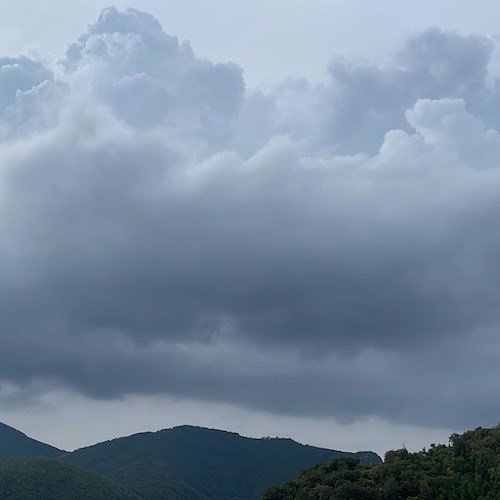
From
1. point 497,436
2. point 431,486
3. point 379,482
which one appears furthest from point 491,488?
point 497,436

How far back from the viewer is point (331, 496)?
417ft

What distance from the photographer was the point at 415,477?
130000 millimetres

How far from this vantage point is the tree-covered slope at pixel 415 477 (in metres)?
124

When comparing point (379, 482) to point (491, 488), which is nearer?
point (491, 488)

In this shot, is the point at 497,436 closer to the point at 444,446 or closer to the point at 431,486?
the point at 444,446

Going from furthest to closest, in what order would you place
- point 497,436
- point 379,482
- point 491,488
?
point 497,436, point 379,482, point 491,488

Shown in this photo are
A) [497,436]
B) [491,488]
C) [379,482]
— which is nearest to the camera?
[491,488]

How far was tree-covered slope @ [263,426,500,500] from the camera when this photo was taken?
4882 inches

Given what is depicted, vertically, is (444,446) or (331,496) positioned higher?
(444,446)

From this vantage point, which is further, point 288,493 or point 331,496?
point 288,493

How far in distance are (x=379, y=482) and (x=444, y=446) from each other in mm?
29888

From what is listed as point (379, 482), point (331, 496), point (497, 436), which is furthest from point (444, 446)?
point (331, 496)

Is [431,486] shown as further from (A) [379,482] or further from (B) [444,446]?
(B) [444,446]

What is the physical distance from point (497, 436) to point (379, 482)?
35404 mm
